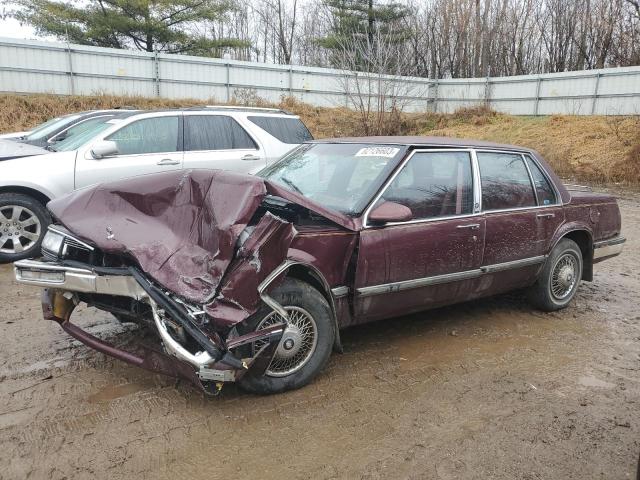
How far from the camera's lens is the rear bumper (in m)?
5.43

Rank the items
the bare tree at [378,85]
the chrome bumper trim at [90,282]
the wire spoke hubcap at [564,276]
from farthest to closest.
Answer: the bare tree at [378,85] → the wire spoke hubcap at [564,276] → the chrome bumper trim at [90,282]

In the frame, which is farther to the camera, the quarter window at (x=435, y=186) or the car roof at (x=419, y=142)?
the car roof at (x=419, y=142)

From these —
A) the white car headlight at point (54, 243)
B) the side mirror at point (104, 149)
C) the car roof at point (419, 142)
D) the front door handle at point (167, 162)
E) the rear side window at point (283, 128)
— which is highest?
the rear side window at point (283, 128)

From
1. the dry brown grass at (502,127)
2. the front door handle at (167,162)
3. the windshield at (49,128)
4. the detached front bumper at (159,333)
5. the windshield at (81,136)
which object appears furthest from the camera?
the dry brown grass at (502,127)

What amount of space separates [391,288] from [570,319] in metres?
2.35

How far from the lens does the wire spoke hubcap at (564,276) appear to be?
514 cm

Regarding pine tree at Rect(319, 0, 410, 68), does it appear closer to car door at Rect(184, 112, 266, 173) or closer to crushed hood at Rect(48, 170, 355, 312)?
car door at Rect(184, 112, 266, 173)

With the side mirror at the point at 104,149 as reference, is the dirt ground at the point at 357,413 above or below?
below

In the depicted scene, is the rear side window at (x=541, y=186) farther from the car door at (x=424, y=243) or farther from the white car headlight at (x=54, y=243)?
the white car headlight at (x=54, y=243)

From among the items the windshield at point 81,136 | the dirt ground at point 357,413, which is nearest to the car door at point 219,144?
the windshield at point 81,136

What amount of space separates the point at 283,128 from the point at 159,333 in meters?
5.58

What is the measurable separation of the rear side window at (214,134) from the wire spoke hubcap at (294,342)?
4498mm

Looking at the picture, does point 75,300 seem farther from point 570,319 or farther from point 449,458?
point 570,319

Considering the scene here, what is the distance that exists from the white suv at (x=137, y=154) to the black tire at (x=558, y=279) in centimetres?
319
